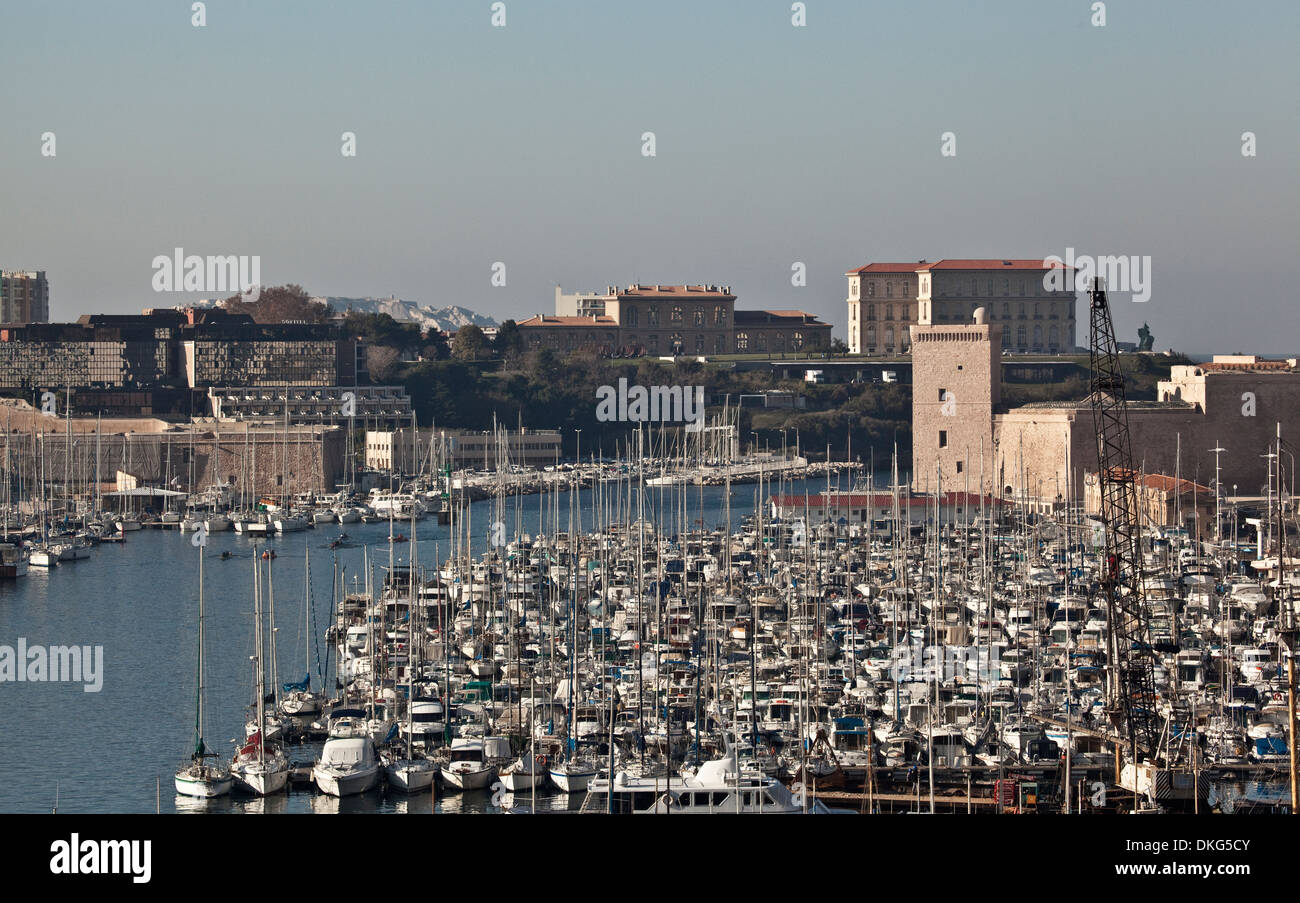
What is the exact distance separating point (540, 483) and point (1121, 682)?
27.2 meters

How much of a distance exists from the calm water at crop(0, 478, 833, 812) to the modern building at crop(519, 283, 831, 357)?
2863cm

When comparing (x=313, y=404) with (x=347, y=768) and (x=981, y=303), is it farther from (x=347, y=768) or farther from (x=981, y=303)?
(x=347, y=768)

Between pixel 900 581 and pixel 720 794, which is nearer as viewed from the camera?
pixel 720 794

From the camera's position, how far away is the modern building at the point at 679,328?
192ft

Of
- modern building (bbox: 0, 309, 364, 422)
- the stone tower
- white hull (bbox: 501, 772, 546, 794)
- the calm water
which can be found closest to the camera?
white hull (bbox: 501, 772, 546, 794)

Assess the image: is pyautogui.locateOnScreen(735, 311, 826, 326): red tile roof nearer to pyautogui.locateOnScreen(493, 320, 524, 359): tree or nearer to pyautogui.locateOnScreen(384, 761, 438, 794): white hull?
pyautogui.locateOnScreen(493, 320, 524, 359): tree

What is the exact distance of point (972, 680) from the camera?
39.6 ft

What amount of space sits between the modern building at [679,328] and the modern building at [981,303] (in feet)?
18.5

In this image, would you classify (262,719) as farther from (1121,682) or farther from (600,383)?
(600,383)

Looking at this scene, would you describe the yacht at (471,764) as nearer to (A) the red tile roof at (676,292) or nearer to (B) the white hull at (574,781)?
(B) the white hull at (574,781)

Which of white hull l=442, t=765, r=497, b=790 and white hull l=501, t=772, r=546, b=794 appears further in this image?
white hull l=442, t=765, r=497, b=790

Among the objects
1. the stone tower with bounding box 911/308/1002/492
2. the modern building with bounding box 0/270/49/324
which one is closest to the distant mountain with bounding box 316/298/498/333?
the modern building with bounding box 0/270/49/324

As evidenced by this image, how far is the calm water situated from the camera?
421 inches

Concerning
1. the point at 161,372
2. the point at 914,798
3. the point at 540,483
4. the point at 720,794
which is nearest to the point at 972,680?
the point at 914,798
